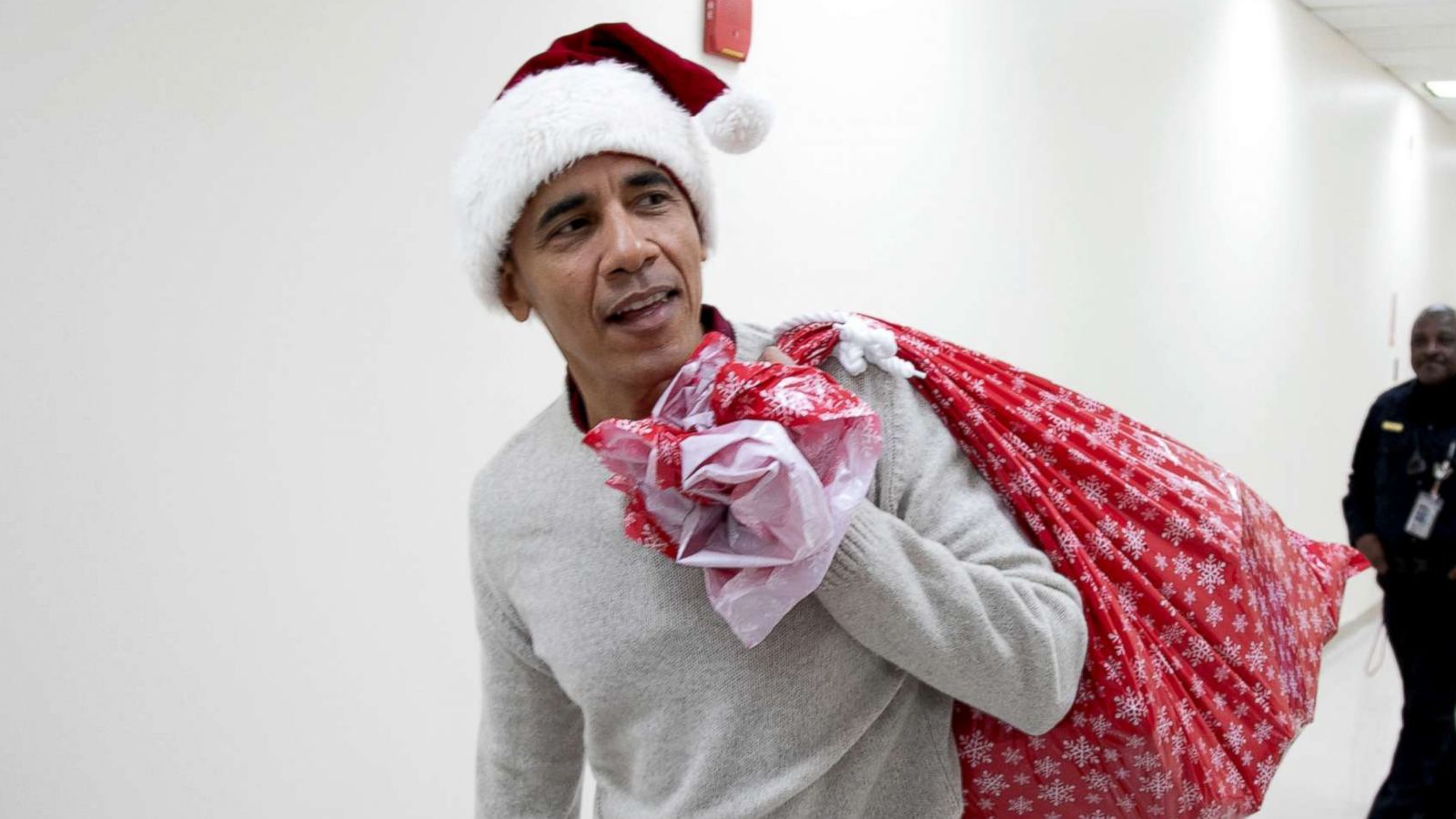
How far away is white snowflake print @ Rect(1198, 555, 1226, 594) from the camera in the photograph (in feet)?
4.00

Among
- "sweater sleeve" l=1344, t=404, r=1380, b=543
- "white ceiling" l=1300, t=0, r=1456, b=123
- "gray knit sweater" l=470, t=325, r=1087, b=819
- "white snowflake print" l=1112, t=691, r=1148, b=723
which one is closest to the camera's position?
"gray knit sweater" l=470, t=325, r=1087, b=819

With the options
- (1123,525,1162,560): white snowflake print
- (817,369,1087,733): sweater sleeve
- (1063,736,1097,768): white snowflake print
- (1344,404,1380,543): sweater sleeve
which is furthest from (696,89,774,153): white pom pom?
(1344,404,1380,543): sweater sleeve

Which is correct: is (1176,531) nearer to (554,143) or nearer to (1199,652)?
(1199,652)

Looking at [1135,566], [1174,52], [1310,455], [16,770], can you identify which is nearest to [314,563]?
[16,770]

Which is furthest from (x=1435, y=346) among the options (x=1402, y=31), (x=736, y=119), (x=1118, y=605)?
(x=1402, y=31)

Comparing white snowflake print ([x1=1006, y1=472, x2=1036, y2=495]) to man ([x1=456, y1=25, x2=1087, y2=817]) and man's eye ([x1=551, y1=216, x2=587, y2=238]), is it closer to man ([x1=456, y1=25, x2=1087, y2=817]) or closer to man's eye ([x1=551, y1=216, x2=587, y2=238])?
man ([x1=456, y1=25, x2=1087, y2=817])

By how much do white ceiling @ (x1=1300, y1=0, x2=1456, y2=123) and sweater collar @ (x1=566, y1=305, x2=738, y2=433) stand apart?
538cm

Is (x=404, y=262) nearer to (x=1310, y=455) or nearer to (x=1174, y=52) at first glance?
(x=1174, y=52)

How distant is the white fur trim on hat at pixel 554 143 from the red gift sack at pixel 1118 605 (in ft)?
0.69

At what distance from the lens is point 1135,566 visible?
1197 mm

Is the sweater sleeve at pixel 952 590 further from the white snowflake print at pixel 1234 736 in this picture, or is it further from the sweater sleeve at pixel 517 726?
the sweater sleeve at pixel 517 726

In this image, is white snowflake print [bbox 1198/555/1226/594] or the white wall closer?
white snowflake print [bbox 1198/555/1226/594]

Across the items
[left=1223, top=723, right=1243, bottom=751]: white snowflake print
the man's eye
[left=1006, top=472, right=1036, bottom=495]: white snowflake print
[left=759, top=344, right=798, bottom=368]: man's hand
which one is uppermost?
the man's eye

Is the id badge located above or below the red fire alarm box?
below
